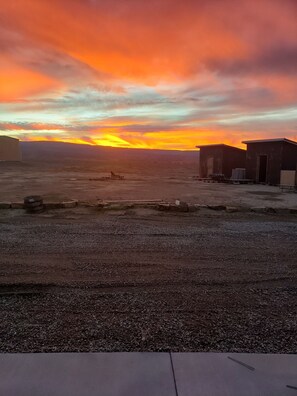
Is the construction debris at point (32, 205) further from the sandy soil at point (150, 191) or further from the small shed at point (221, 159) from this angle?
the small shed at point (221, 159)

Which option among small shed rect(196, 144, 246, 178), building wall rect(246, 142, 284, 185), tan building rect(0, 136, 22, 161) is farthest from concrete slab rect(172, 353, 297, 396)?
tan building rect(0, 136, 22, 161)

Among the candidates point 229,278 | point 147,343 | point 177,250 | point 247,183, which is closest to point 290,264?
point 229,278

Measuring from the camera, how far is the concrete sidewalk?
246 cm

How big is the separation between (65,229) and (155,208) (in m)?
4.13

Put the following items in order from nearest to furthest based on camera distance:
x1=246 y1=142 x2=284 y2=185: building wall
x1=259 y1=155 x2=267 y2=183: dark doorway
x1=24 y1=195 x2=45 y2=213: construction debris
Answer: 1. x1=24 y1=195 x2=45 y2=213: construction debris
2. x1=246 y1=142 x2=284 y2=185: building wall
3. x1=259 y1=155 x2=267 y2=183: dark doorway

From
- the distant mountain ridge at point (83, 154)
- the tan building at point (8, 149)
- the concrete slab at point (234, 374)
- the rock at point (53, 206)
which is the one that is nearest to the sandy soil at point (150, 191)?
the rock at point (53, 206)

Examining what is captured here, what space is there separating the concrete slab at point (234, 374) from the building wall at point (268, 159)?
2476cm

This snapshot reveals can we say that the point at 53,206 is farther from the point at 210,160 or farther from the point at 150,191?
the point at 210,160

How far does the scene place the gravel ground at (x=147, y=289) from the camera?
11.0ft

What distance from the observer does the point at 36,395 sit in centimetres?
238

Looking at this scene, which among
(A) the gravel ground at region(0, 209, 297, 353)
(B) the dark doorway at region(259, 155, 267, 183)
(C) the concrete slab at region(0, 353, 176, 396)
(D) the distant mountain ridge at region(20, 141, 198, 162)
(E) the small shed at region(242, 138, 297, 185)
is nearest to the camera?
(C) the concrete slab at region(0, 353, 176, 396)

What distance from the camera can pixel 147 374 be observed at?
8.71 ft

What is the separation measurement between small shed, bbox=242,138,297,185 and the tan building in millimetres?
57103

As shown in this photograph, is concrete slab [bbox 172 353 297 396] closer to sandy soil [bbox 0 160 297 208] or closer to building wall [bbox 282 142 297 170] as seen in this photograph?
sandy soil [bbox 0 160 297 208]
